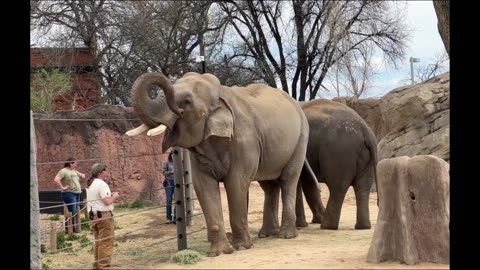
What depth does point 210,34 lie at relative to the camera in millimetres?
28062

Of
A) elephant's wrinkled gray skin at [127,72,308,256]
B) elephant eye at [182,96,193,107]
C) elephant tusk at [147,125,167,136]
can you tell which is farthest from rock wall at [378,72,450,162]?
elephant tusk at [147,125,167,136]

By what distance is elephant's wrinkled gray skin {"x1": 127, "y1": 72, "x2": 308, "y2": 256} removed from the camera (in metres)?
8.01

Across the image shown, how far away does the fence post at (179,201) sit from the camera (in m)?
8.98

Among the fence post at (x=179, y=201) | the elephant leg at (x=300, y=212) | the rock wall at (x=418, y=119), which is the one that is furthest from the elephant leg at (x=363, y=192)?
the rock wall at (x=418, y=119)

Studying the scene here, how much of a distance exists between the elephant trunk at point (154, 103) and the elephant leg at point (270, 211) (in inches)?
113

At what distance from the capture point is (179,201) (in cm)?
904

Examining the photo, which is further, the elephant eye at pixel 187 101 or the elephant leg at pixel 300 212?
the elephant leg at pixel 300 212

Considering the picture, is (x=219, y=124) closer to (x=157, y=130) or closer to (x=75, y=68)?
(x=157, y=130)

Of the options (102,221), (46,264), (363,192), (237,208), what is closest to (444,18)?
(363,192)

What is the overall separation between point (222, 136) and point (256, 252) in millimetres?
1494

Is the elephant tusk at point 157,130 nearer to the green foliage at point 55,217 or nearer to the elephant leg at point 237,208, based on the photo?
the elephant leg at point 237,208
